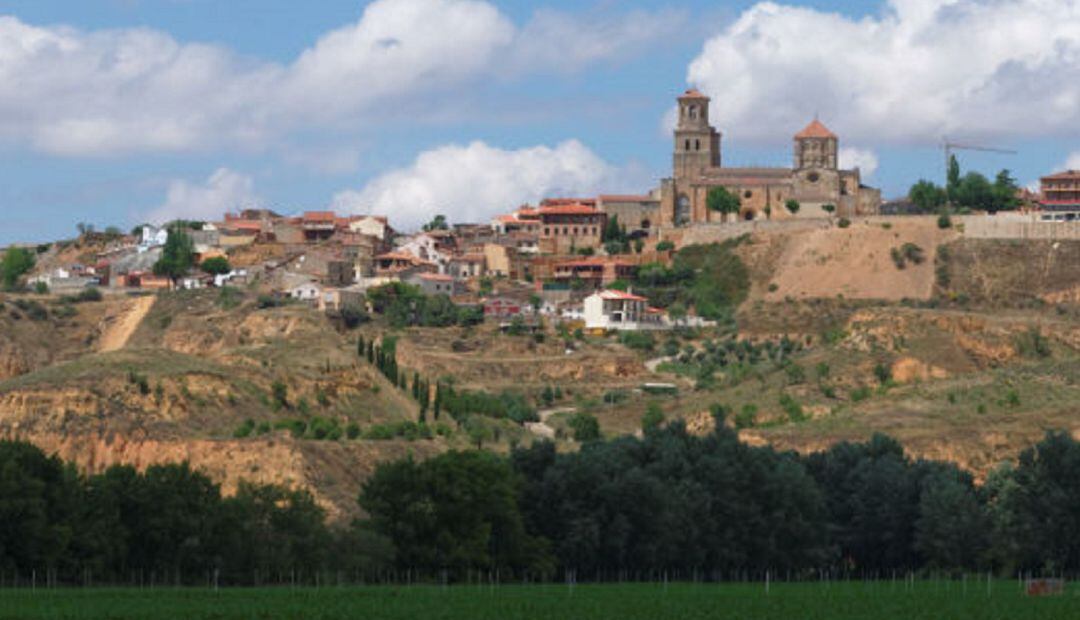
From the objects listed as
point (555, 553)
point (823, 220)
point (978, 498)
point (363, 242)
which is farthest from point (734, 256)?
point (555, 553)

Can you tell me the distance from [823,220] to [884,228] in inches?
262

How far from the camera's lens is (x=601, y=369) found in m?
138

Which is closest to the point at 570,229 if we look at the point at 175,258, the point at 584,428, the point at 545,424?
the point at 175,258

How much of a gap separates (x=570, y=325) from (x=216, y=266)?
93.8 feet

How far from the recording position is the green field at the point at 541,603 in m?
60.5

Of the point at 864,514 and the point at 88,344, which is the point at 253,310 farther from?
the point at 864,514

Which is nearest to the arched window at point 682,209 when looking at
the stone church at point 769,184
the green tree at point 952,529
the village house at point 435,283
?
the stone church at point 769,184

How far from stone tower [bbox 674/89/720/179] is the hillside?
18931mm

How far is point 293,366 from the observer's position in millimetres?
118875

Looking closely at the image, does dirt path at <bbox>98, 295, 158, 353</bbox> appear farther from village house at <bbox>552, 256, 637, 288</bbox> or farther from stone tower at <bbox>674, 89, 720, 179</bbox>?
stone tower at <bbox>674, 89, 720, 179</bbox>

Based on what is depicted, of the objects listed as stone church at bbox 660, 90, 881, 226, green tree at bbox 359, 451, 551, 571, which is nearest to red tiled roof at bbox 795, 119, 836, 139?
stone church at bbox 660, 90, 881, 226

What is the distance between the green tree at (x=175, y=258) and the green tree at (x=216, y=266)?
126 cm

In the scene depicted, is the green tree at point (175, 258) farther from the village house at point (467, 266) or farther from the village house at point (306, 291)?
the village house at point (467, 266)

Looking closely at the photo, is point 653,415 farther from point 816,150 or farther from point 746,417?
point 816,150
